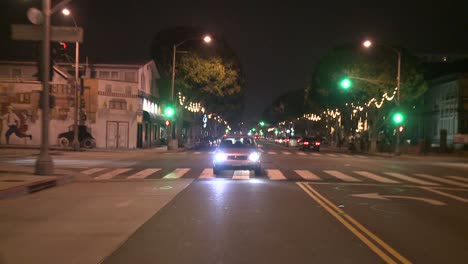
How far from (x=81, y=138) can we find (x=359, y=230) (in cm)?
4055

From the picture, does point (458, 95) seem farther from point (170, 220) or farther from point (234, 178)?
point (170, 220)

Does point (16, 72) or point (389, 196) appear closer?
point (389, 196)

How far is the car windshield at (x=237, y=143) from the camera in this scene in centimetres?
2353

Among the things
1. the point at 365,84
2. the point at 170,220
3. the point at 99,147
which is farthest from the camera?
the point at 365,84

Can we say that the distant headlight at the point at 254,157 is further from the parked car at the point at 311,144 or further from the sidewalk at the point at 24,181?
the parked car at the point at 311,144

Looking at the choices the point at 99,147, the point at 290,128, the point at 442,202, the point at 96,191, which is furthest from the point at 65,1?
the point at 290,128

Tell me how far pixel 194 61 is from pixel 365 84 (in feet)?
60.9

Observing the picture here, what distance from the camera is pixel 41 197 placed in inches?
593

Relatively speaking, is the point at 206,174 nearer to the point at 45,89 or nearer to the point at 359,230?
the point at 45,89

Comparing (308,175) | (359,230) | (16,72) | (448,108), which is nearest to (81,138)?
(16,72)

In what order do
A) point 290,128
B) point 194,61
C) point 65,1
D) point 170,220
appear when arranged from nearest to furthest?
point 170,220
point 65,1
point 194,61
point 290,128

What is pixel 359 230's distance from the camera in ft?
34.6

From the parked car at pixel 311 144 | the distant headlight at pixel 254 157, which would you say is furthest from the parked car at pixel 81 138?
the distant headlight at pixel 254 157

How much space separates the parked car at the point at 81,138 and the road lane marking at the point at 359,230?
112 ft
